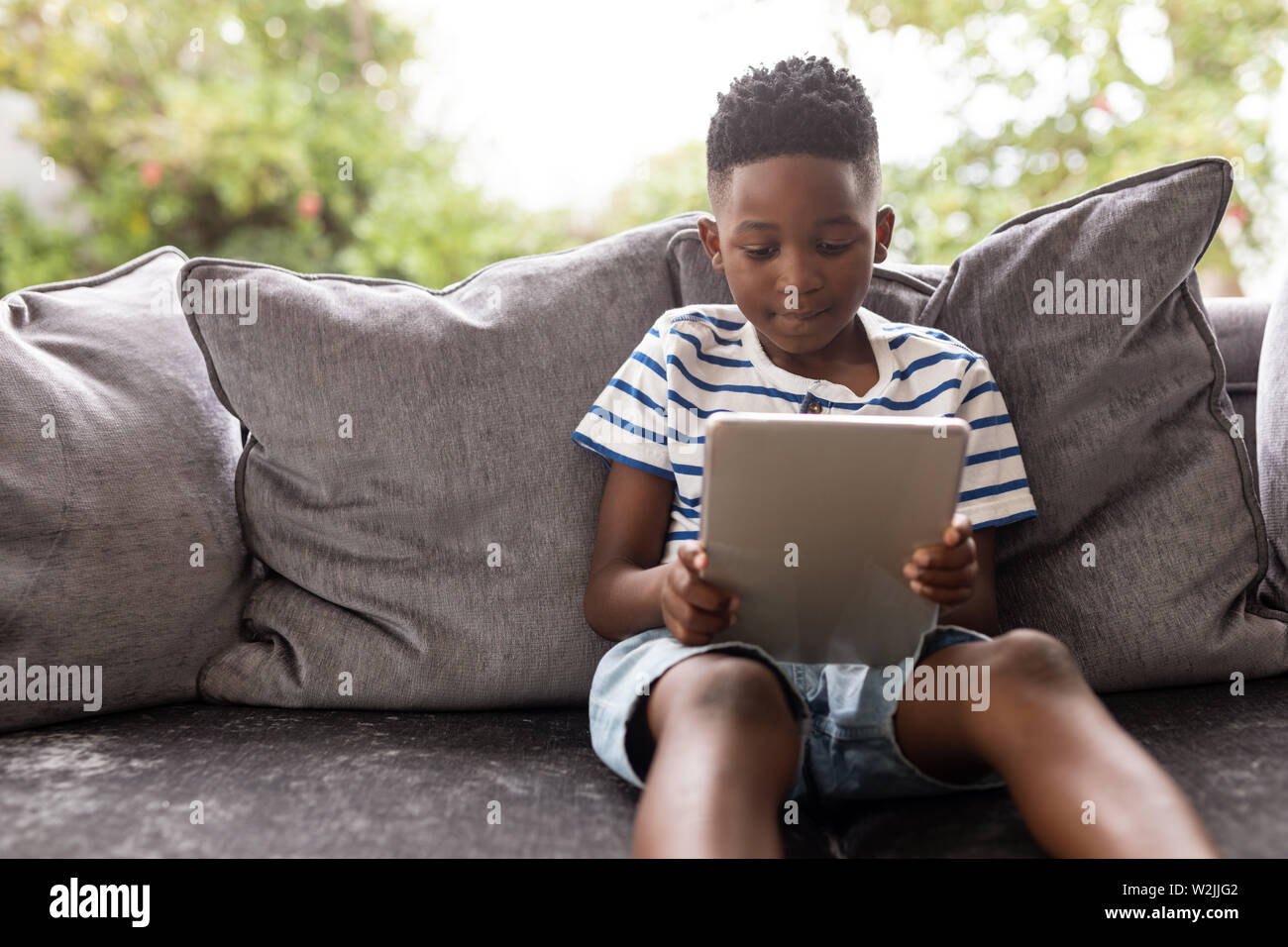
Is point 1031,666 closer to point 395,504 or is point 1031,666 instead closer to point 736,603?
point 736,603

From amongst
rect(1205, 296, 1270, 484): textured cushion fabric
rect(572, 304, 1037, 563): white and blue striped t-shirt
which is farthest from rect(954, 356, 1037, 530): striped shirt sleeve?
rect(1205, 296, 1270, 484): textured cushion fabric

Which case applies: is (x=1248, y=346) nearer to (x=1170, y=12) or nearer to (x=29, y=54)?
(x=1170, y=12)

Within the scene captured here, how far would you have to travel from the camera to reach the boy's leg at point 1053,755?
0.78m

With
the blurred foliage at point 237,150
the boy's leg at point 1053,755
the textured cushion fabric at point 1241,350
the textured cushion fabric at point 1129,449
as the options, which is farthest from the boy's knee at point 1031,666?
the blurred foliage at point 237,150

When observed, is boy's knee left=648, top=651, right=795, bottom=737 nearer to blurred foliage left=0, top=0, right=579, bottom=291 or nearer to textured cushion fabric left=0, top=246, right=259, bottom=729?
textured cushion fabric left=0, top=246, right=259, bottom=729

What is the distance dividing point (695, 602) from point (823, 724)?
0.21 m

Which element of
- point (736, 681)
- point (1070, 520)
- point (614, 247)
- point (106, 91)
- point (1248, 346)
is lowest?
point (736, 681)

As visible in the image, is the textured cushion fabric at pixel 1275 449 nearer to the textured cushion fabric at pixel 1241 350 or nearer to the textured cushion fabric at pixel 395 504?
the textured cushion fabric at pixel 1241 350

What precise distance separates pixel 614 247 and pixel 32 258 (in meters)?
2.32

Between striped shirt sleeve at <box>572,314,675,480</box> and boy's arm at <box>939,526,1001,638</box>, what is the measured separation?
34 cm

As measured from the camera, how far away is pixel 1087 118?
8.55 feet

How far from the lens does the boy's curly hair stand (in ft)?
3.71

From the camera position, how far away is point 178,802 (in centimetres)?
98
